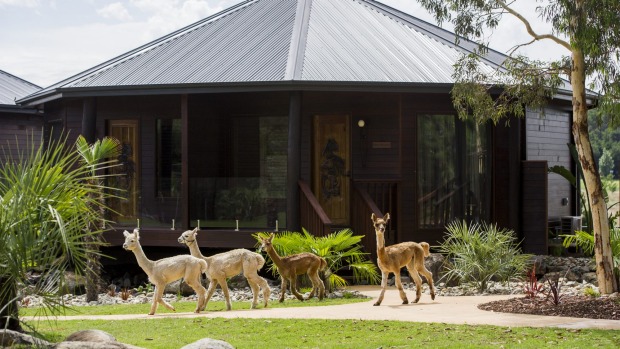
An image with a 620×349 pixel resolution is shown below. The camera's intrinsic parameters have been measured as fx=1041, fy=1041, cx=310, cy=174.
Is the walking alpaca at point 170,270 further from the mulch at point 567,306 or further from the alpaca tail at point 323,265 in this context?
the mulch at point 567,306

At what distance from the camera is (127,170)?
71.5 feet

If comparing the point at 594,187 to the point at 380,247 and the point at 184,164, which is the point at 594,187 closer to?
the point at 380,247

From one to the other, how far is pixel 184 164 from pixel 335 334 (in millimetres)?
9140

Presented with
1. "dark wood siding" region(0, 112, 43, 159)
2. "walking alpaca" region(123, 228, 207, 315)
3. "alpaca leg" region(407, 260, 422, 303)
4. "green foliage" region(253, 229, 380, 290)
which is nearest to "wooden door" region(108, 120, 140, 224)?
"green foliage" region(253, 229, 380, 290)

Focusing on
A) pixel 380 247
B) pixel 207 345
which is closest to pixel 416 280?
pixel 380 247

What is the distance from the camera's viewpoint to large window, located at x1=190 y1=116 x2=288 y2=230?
19.7 meters

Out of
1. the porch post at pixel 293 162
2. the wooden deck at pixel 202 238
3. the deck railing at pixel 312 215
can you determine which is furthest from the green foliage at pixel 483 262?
the wooden deck at pixel 202 238

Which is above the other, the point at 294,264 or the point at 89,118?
the point at 89,118

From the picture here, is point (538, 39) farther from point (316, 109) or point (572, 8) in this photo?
point (316, 109)

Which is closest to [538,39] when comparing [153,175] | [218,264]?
[218,264]

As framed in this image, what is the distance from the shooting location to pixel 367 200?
19.5 m

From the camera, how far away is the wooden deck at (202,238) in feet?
63.8

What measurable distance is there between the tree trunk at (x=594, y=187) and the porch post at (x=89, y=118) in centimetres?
1007

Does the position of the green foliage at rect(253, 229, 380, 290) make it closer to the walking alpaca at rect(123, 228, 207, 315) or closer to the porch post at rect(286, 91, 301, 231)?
the porch post at rect(286, 91, 301, 231)
